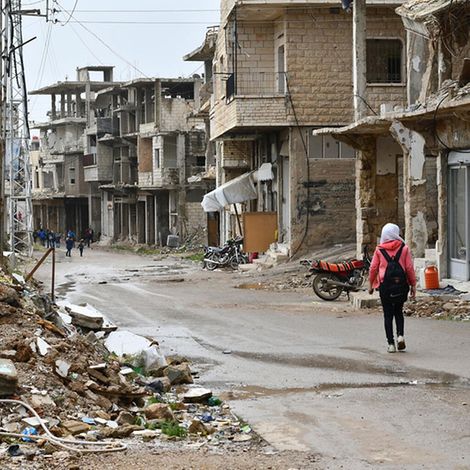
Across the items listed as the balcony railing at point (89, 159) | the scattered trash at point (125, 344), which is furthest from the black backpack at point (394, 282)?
the balcony railing at point (89, 159)

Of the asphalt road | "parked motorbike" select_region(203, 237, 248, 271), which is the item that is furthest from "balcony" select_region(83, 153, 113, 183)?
the asphalt road

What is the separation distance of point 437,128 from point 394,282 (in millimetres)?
9678

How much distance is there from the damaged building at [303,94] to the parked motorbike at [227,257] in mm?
1840

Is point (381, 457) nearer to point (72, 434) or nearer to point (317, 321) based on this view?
point (72, 434)

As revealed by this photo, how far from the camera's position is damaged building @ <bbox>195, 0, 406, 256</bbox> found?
34.5 metres

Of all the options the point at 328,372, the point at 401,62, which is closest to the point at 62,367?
the point at 328,372

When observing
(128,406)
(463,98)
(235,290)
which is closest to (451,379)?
(128,406)

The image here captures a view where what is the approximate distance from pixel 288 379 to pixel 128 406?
223 cm

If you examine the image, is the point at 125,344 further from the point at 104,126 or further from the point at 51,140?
the point at 51,140

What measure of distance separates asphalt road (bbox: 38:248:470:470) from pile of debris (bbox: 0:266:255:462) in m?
0.39

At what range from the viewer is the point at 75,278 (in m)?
36.2

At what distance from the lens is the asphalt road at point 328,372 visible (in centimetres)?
845

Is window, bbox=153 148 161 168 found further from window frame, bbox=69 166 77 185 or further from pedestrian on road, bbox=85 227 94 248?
window frame, bbox=69 166 77 185

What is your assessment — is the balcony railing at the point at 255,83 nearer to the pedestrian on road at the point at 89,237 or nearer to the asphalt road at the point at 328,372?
the asphalt road at the point at 328,372
